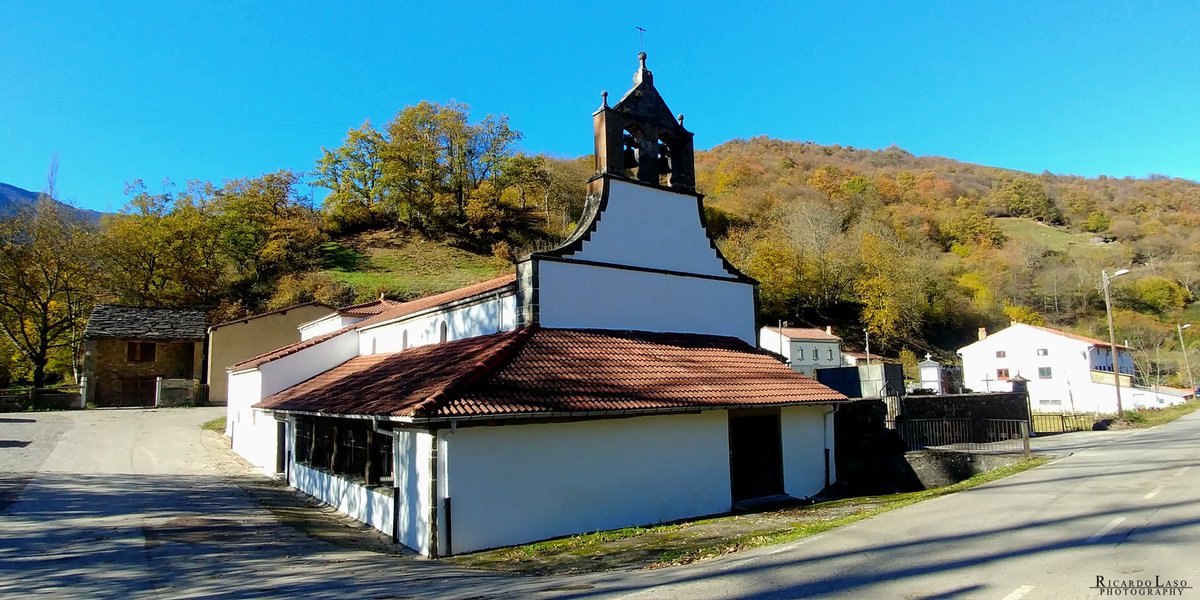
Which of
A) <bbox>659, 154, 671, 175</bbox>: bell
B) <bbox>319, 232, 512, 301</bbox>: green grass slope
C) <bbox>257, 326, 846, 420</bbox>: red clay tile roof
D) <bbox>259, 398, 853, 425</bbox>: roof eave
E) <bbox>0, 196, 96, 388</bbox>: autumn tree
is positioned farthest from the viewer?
<bbox>319, 232, 512, 301</bbox>: green grass slope

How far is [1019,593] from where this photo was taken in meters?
5.80

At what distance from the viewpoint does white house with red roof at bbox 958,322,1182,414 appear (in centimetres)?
4344

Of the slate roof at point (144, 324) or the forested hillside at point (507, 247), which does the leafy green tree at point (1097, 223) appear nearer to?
the forested hillside at point (507, 247)

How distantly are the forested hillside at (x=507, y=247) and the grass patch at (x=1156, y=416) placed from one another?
17688 millimetres

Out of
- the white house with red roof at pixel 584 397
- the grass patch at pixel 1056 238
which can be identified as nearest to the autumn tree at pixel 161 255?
the white house with red roof at pixel 584 397

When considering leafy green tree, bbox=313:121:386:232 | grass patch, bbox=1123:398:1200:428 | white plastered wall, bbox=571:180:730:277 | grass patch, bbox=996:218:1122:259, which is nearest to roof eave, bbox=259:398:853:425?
white plastered wall, bbox=571:180:730:277

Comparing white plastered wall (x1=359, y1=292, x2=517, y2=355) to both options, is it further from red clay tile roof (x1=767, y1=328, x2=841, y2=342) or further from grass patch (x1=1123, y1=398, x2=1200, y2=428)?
red clay tile roof (x1=767, y1=328, x2=841, y2=342)

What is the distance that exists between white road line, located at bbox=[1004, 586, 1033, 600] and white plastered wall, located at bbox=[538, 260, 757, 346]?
1018 centimetres

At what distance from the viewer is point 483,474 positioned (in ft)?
34.9

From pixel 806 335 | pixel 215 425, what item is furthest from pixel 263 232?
pixel 806 335

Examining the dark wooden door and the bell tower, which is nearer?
the dark wooden door

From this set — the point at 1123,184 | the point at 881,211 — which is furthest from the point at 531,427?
the point at 1123,184

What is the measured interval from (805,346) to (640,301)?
35.6 metres

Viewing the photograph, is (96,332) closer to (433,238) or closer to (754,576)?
(433,238)
